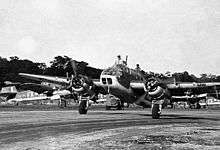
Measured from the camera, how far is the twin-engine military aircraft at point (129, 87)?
Answer: 92.9 feet

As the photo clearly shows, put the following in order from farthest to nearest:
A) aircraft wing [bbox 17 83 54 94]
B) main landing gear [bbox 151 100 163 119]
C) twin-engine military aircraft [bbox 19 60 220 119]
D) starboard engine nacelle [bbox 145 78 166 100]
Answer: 1. aircraft wing [bbox 17 83 54 94]
2. twin-engine military aircraft [bbox 19 60 220 119]
3. starboard engine nacelle [bbox 145 78 166 100]
4. main landing gear [bbox 151 100 163 119]

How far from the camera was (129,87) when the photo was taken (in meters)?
30.5

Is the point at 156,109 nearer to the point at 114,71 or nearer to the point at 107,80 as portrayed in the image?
the point at 107,80

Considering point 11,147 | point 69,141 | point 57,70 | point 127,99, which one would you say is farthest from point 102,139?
point 57,70

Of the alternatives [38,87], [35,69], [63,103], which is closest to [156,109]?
[63,103]

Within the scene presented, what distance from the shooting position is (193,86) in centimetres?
3178

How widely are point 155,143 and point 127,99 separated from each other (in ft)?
64.5

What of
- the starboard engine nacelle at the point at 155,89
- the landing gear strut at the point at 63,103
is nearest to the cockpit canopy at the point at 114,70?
the starboard engine nacelle at the point at 155,89

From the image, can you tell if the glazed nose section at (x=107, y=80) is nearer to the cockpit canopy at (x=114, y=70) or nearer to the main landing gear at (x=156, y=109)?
the cockpit canopy at (x=114, y=70)

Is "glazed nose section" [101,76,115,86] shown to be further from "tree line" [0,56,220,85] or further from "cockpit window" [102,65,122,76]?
"tree line" [0,56,220,85]

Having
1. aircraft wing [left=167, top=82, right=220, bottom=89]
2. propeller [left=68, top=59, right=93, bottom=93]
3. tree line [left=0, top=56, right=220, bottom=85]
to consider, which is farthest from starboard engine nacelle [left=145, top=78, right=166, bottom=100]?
tree line [left=0, top=56, right=220, bottom=85]

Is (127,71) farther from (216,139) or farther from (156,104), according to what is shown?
(216,139)

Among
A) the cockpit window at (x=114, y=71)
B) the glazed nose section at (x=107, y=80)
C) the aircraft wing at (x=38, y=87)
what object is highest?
the aircraft wing at (x=38, y=87)

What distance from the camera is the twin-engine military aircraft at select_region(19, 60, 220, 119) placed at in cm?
2833
